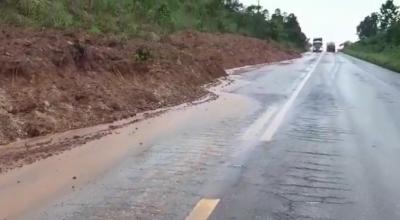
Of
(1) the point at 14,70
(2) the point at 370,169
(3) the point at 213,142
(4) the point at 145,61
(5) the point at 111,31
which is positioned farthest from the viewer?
(5) the point at 111,31

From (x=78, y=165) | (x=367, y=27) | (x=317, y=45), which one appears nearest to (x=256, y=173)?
(x=78, y=165)

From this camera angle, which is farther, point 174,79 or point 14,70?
point 174,79

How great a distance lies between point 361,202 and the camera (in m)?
5.80

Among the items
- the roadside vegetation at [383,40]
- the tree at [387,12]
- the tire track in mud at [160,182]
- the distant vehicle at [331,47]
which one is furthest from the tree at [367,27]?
the tire track in mud at [160,182]

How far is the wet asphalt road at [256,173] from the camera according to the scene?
216 inches

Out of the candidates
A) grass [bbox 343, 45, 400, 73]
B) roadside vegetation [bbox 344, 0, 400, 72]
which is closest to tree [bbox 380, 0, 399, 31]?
roadside vegetation [bbox 344, 0, 400, 72]

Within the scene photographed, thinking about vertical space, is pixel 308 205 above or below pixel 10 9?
below

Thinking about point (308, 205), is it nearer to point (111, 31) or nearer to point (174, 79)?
point (174, 79)

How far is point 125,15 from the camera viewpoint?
1027 inches

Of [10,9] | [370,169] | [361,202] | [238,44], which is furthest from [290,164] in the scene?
[238,44]

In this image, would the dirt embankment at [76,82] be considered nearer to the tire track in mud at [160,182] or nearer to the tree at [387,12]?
the tire track in mud at [160,182]

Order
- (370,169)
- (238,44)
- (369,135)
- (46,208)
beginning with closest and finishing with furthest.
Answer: (46,208) → (370,169) → (369,135) → (238,44)

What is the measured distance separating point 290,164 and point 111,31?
14533 millimetres

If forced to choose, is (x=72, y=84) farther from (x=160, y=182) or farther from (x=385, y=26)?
(x=385, y=26)
